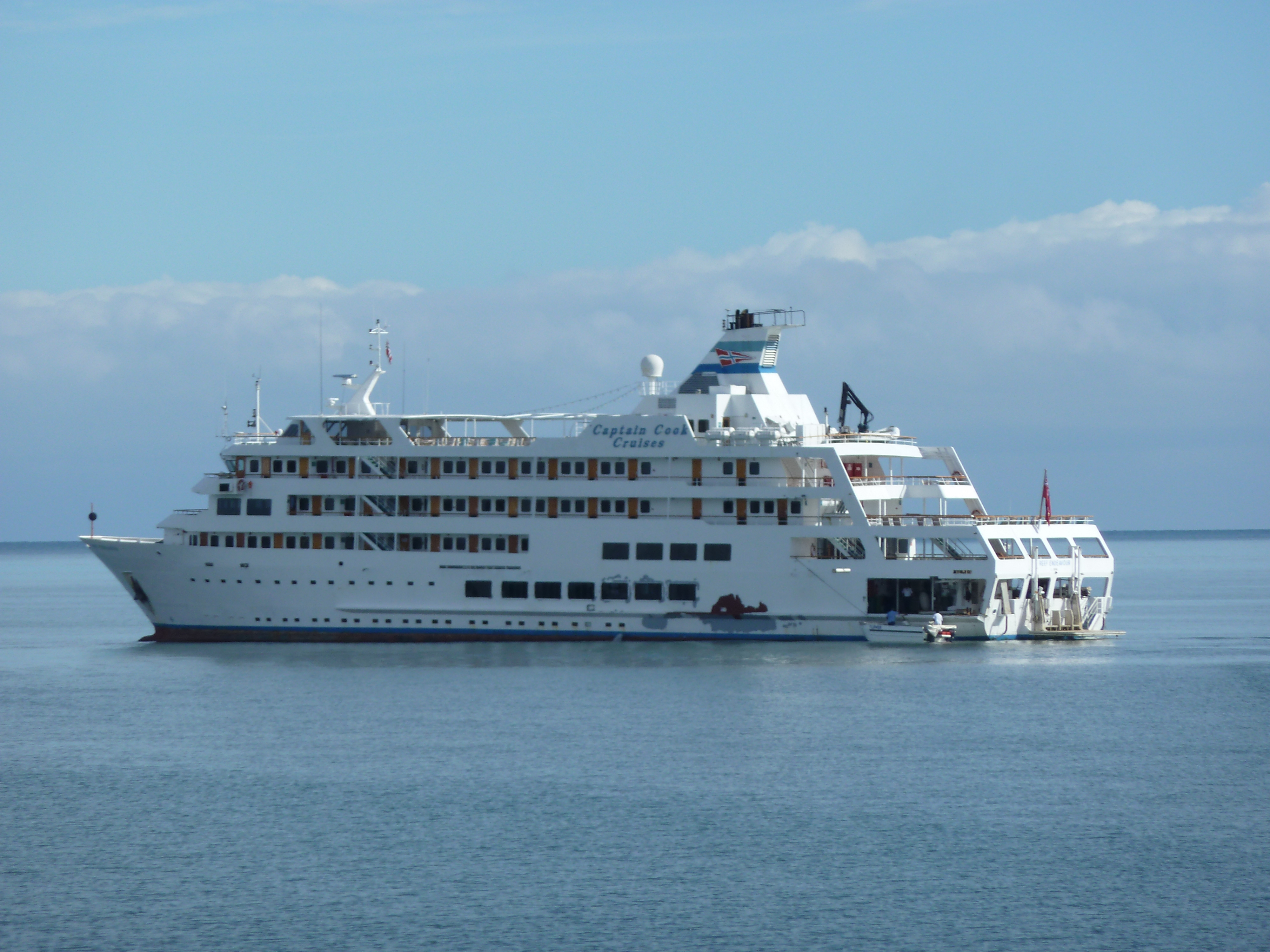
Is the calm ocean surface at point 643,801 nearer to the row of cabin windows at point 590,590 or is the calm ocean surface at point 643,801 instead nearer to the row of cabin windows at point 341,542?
the row of cabin windows at point 590,590

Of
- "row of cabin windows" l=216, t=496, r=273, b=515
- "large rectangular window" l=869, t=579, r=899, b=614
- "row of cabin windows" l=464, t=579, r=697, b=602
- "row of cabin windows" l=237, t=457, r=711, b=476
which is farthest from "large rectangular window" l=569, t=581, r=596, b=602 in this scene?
"row of cabin windows" l=216, t=496, r=273, b=515

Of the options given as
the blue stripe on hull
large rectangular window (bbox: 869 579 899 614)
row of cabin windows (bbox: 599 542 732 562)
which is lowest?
the blue stripe on hull

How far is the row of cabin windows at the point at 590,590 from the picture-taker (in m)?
48.5

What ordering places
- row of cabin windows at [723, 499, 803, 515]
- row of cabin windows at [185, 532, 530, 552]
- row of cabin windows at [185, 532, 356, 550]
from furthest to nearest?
row of cabin windows at [185, 532, 356, 550], row of cabin windows at [185, 532, 530, 552], row of cabin windows at [723, 499, 803, 515]

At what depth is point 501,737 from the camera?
3556 centimetres

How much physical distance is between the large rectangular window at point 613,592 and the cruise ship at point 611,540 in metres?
0.06

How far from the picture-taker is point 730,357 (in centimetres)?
5222

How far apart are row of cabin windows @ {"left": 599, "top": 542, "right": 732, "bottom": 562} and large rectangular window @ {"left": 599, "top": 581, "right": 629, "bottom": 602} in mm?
743

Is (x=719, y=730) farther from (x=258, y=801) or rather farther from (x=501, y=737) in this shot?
(x=258, y=801)

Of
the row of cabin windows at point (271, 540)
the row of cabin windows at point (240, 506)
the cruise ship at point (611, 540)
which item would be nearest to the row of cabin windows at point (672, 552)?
the cruise ship at point (611, 540)

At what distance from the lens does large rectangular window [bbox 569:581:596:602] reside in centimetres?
4888

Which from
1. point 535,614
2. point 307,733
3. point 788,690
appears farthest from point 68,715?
point 788,690

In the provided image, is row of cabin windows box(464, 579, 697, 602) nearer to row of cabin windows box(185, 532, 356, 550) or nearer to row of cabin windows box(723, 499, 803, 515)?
row of cabin windows box(723, 499, 803, 515)


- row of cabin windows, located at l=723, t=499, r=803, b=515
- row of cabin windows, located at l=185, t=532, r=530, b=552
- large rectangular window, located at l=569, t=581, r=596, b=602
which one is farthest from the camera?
row of cabin windows, located at l=185, t=532, r=530, b=552
